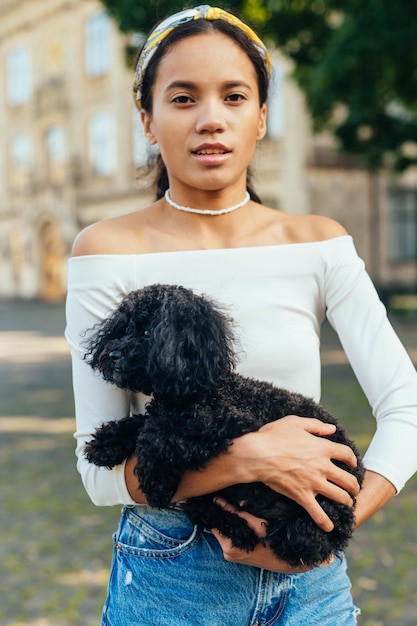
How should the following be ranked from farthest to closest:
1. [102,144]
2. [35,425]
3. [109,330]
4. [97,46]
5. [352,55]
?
[102,144]
[97,46]
[352,55]
[35,425]
[109,330]


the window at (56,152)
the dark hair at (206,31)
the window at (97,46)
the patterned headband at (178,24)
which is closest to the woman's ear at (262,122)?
the dark hair at (206,31)

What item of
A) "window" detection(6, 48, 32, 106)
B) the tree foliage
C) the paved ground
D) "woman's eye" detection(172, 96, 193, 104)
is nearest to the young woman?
"woman's eye" detection(172, 96, 193, 104)

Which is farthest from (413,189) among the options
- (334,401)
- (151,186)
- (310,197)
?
(151,186)

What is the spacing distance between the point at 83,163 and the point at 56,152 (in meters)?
2.34

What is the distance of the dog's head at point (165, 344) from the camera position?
1563 mm

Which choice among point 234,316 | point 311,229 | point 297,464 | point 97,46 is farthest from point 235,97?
point 97,46

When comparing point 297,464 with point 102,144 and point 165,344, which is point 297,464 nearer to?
point 165,344

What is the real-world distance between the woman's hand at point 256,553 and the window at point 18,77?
121 feet

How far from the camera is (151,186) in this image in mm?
2330

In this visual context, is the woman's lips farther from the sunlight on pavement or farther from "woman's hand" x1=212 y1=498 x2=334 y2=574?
the sunlight on pavement

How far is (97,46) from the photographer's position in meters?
31.1

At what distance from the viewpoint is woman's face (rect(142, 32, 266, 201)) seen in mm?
1833

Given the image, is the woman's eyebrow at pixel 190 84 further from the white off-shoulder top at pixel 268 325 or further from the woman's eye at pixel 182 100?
the white off-shoulder top at pixel 268 325

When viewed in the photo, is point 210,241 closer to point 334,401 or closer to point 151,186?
point 151,186
